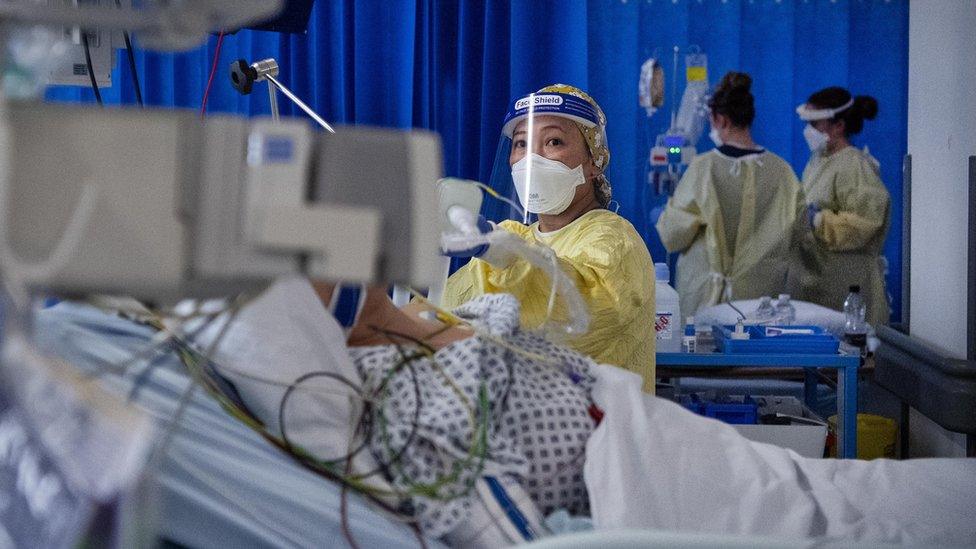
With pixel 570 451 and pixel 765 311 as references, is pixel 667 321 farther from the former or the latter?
pixel 570 451

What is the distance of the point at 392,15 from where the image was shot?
3.82m

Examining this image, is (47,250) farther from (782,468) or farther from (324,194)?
(782,468)

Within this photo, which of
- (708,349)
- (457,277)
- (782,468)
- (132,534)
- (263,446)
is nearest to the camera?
(132,534)

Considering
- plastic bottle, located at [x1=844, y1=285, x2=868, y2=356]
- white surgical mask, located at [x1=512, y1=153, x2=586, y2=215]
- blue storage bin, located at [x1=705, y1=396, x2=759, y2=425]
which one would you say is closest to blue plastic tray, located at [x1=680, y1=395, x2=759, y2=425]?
blue storage bin, located at [x1=705, y1=396, x2=759, y2=425]

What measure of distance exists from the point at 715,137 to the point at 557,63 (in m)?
0.75

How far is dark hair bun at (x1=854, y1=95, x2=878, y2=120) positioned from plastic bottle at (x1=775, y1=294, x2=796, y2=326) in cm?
107

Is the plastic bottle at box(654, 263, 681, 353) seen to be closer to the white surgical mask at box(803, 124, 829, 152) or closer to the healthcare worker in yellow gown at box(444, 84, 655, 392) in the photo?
the healthcare worker in yellow gown at box(444, 84, 655, 392)

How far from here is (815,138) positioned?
153 inches

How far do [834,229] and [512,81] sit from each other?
1496 mm

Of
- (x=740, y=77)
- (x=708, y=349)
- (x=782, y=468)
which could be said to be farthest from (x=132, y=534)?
(x=740, y=77)

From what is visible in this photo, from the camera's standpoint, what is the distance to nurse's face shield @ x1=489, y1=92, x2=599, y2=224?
2365 mm

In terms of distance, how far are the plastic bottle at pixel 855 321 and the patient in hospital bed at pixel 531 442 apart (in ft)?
5.19

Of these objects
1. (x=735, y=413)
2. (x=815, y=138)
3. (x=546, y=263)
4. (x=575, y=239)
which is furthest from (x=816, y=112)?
(x=546, y=263)

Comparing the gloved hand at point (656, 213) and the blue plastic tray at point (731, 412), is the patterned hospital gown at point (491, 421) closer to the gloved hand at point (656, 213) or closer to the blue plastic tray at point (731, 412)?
the blue plastic tray at point (731, 412)
